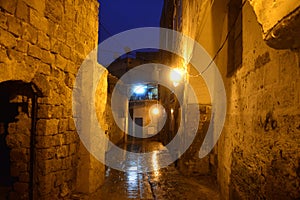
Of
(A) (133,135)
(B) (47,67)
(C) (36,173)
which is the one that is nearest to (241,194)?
(C) (36,173)

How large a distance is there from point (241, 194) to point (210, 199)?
7.72ft

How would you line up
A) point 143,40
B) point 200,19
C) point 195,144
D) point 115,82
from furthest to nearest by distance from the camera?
point 143,40, point 115,82, point 195,144, point 200,19

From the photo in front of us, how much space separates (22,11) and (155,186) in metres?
4.73

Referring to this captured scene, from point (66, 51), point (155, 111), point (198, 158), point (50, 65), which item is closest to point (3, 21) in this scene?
point (50, 65)

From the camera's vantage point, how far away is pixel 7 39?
252 centimetres

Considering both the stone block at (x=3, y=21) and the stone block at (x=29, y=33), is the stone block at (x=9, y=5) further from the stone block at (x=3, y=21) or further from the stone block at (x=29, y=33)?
the stone block at (x=29, y=33)

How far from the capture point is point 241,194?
9.48 ft

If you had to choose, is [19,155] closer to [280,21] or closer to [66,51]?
[66,51]

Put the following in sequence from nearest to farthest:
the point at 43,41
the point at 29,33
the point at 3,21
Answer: the point at 3,21 → the point at 29,33 → the point at 43,41

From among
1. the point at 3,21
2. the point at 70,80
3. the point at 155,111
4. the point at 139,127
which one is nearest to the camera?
the point at 3,21

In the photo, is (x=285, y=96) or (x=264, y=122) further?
(x=264, y=122)

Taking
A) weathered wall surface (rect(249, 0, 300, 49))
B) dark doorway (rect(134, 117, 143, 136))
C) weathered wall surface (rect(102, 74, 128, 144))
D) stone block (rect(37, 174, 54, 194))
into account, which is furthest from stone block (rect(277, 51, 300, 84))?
dark doorway (rect(134, 117, 143, 136))

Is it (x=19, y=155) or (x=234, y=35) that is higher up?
(x=234, y=35)

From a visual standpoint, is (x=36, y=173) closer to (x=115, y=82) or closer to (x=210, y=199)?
(x=210, y=199)
